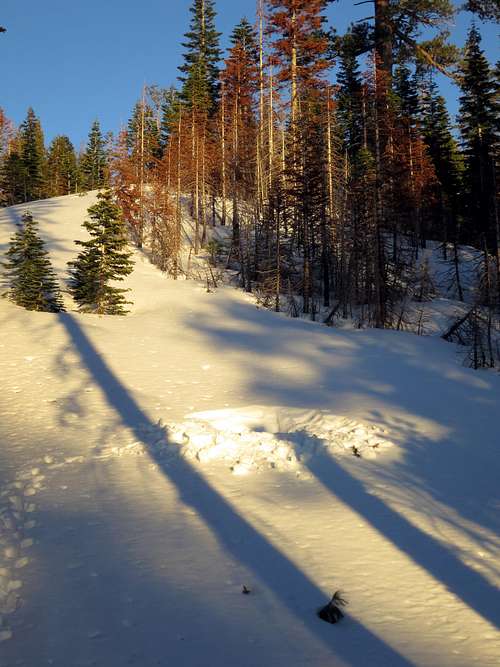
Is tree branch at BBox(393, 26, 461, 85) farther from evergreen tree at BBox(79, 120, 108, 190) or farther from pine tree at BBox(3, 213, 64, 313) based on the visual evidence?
evergreen tree at BBox(79, 120, 108, 190)

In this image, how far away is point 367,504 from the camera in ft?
18.1

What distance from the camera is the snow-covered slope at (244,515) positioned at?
3336 millimetres

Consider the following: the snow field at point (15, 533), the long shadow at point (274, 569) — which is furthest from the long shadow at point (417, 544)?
the snow field at point (15, 533)

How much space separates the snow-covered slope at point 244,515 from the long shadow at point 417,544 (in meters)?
0.02

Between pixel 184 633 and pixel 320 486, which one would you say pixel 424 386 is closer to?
pixel 320 486

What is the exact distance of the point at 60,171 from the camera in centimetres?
6869

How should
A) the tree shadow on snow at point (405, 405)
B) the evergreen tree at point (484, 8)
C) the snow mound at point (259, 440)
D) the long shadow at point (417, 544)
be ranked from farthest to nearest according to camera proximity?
the evergreen tree at point (484, 8)
the snow mound at point (259, 440)
the tree shadow on snow at point (405, 405)
the long shadow at point (417, 544)

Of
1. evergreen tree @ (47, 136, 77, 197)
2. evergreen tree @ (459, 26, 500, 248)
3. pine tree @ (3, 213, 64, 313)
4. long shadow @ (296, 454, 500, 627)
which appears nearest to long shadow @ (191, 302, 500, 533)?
long shadow @ (296, 454, 500, 627)

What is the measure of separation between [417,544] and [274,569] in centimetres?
155

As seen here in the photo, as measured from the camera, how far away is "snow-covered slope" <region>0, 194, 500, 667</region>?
131 inches

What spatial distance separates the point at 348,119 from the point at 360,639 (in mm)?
45883

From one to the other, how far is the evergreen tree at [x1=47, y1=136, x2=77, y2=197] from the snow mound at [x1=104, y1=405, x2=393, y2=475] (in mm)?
68635

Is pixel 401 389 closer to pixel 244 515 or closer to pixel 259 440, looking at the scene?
pixel 259 440

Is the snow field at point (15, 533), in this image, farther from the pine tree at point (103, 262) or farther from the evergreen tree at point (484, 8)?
the evergreen tree at point (484, 8)
